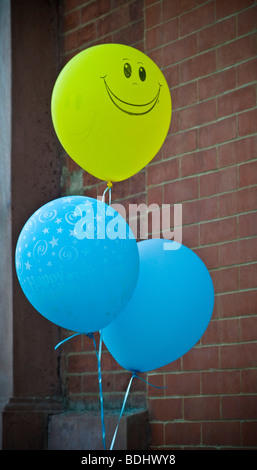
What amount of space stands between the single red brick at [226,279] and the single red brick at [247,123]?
541mm

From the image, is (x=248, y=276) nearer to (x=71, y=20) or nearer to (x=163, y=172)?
(x=163, y=172)

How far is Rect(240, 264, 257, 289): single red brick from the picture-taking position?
7.76 ft

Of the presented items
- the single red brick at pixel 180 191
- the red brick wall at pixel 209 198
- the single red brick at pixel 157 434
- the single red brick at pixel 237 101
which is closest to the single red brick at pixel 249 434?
the red brick wall at pixel 209 198

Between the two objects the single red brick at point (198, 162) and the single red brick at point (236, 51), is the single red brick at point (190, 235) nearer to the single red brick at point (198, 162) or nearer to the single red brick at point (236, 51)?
the single red brick at point (198, 162)

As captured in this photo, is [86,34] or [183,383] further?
[86,34]

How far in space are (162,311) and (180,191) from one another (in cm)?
89

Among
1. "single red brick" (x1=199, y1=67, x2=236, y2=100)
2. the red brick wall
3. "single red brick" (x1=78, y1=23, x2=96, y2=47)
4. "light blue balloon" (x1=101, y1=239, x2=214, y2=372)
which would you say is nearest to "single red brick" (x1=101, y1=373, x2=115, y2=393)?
the red brick wall

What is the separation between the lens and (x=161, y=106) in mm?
1969

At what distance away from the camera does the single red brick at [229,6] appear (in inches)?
100

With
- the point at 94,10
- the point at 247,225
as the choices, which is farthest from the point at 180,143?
the point at 94,10

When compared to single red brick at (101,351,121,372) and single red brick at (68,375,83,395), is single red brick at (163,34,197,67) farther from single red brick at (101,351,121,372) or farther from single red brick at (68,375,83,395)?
single red brick at (68,375,83,395)

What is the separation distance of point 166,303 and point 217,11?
1.40 m

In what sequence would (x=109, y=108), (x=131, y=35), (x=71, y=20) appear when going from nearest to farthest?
1. (x=109, y=108)
2. (x=131, y=35)
3. (x=71, y=20)

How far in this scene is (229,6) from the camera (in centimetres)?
260
